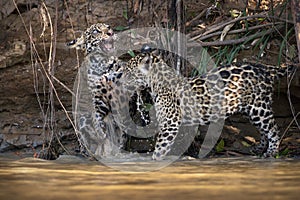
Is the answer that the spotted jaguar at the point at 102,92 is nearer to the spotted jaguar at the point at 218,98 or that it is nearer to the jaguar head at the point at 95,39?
the jaguar head at the point at 95,39

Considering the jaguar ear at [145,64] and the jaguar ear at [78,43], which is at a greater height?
the jaguar ear at [78,43]

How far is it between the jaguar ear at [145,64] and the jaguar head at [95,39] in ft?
1.92

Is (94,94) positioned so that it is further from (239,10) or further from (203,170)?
(203,170)

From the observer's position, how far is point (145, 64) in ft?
23.5

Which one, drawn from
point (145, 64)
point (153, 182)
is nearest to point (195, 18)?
point (145, 64)

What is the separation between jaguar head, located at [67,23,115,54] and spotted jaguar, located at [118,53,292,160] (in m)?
0.87

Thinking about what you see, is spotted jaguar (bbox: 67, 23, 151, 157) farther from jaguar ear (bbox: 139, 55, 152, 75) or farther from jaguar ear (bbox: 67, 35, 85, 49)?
jaguar ear (bbox: 139, 55, 152, 75)

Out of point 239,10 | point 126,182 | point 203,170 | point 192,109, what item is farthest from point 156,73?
point 126,182

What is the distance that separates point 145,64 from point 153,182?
10.3ft

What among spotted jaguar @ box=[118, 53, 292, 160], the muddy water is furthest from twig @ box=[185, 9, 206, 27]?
the muddy water

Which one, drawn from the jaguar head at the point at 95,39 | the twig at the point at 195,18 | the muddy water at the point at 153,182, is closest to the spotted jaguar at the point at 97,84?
the jaguar head at the point at 95,39

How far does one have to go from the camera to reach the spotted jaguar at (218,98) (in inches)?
270

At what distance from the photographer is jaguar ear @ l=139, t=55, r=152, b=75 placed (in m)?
7.14

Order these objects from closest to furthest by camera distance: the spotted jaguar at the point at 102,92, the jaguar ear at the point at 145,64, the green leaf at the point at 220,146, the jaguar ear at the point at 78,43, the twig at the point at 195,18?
the jaguar ear at the point at 145,64, the green leaf at the point at 220,146, the spotted jaguar at the point at 102,92, the jaguar ear at the point at 78,43, the twig at the point at 195,18
